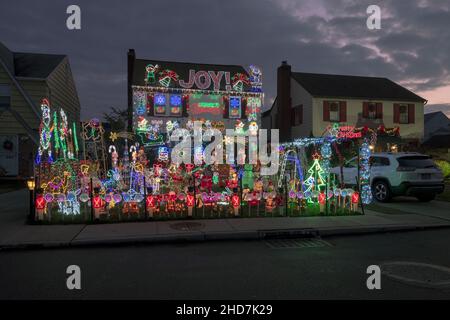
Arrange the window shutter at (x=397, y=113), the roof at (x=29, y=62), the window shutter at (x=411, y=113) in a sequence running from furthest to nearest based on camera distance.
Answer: the window shutter at (x=411, y=113), the window shutter at (x=397, y=113), the roof at (x=29, y=62)

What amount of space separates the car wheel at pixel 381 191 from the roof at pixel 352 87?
47.3 ft

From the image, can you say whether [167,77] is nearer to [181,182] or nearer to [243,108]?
[243,108]

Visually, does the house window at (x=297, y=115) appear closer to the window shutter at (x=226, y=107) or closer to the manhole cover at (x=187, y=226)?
the window shutter at (x=226, y=107)

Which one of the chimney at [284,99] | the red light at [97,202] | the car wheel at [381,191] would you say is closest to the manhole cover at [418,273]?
the red light at [97,202]

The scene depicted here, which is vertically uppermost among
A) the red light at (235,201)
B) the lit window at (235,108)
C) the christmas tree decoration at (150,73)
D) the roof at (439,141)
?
the christmas tree decoration at (150,73)

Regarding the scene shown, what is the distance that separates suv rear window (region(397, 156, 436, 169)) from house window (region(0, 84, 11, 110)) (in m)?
19.4

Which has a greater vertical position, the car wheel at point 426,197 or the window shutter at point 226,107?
the window shutter at point 226,107

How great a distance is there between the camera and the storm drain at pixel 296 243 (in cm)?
729

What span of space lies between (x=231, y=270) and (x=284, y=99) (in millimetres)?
25685

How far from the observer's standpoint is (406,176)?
12320 mm

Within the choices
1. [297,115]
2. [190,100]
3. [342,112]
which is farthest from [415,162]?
[297,115]

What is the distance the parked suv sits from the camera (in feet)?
40.4

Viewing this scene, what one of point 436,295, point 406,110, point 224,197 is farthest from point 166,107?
point 436,295

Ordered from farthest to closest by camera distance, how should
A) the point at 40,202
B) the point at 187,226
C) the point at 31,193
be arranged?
the point at 31,193 → the point at 40,202 → the point at 187,226
